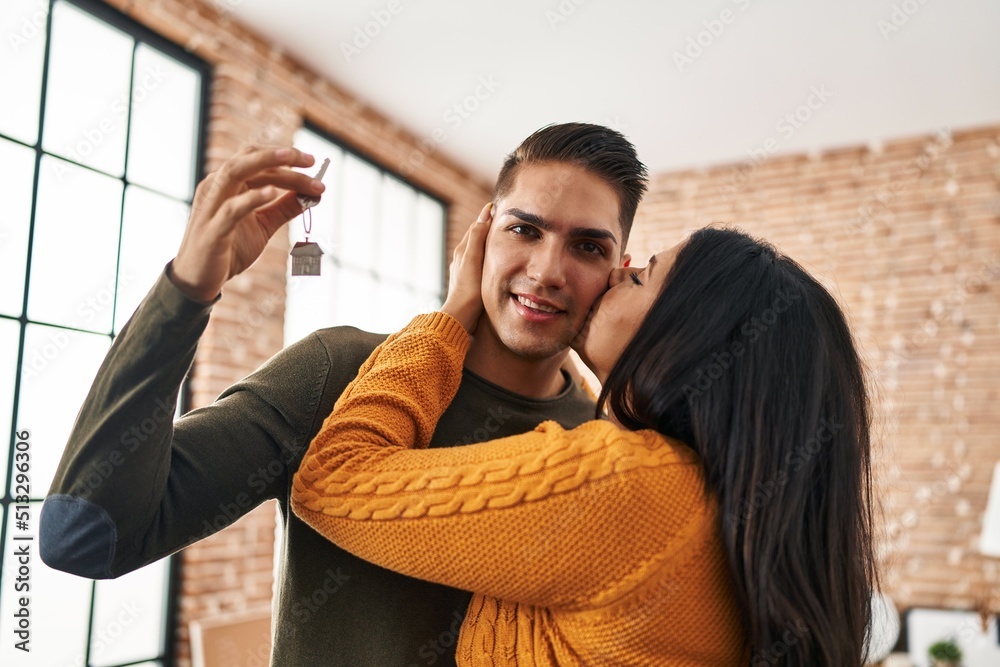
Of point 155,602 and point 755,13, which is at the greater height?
point 755,13

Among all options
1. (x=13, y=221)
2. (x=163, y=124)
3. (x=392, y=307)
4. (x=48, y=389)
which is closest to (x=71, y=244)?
(x=13, y=221)

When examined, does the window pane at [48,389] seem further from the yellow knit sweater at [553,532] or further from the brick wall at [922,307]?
the brick wall at [922,307]

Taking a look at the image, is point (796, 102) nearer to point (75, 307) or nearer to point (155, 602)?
point (75, 307)

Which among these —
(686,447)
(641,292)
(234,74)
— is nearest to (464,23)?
(234,74)

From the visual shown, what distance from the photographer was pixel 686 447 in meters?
1.05

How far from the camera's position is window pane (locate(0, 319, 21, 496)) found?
8.34 feet

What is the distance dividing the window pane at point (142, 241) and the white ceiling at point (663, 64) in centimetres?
89

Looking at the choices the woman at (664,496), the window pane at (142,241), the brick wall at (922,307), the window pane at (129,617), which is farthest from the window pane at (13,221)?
the brick wall at (922,307)

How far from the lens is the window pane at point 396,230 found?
15.2 ft

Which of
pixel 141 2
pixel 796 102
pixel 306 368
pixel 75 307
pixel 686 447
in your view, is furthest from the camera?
pixel 796 102

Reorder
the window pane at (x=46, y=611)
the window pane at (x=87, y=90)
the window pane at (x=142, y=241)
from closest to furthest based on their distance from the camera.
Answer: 1. the window pane at (x=46, y=611)
2. the window pane at (x=87, y=90)
3. the window pane at (x=142, y=241)

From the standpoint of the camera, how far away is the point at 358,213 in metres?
4.38

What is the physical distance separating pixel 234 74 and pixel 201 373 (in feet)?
4.12

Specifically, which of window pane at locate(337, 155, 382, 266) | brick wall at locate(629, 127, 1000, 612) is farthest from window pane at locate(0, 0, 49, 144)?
brick wall at locate(629, 127, 1000, 612)
